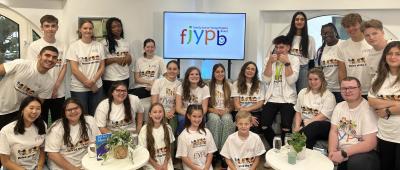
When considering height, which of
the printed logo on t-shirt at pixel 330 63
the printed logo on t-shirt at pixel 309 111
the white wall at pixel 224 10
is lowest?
the printed logo on t-shirt at pixel 309 111

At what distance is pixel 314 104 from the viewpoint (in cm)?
358

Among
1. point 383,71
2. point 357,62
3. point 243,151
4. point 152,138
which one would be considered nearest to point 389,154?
point 383,71

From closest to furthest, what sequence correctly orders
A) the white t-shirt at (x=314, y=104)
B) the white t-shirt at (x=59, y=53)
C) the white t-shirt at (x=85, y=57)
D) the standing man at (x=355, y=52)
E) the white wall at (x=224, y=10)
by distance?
the standing man at (x=355, y=52) → the white t-shirt at (x=314, y=104) → the white t-shirt at (x=59, y=53) → the white t-shirt at (x=85, y=57) → the white wall at (x=224, y=10)

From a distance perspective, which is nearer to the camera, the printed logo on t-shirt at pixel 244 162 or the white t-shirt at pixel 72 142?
the white t-shirt at pixel 72 142

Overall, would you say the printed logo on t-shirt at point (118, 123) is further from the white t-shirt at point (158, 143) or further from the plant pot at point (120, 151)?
the plant pot at point (120, 151)

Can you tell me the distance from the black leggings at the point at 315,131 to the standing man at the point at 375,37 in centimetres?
67

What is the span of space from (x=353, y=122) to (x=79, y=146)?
2276mm

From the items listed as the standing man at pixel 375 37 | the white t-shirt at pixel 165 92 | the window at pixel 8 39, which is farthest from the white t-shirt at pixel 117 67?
the standing man at pixel 375 37

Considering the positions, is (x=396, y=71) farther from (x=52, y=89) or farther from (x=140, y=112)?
(x=52, y=89)

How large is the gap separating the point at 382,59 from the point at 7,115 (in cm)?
310

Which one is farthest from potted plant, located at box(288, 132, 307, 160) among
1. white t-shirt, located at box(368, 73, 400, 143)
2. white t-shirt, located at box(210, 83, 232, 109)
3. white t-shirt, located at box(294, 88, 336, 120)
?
white t-shirt, located at box(210, 83, 232, 109)

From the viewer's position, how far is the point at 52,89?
3.54 m

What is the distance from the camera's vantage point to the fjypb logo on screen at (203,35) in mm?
4855

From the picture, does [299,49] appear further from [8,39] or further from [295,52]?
[8,39]
